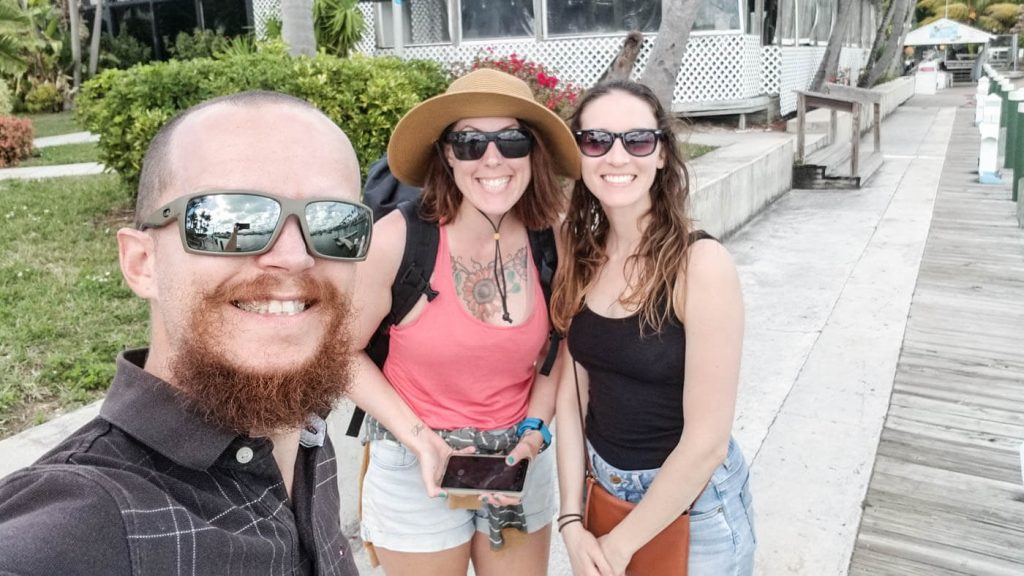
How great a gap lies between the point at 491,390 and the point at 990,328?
474 centimetres

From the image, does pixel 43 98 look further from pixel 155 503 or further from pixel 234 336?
pixel 155 503

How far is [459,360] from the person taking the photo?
2156 mm

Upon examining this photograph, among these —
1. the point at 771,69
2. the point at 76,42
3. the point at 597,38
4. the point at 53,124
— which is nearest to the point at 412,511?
the point at 597,38

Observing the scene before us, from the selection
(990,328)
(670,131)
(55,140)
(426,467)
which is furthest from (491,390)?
(55,140)

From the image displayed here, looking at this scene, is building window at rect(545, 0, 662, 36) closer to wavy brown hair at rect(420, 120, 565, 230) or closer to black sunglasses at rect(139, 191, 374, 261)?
wavy brown hair at rect(420, 120, 565, 230)

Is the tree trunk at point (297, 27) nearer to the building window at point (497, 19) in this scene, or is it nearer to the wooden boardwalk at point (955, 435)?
the wooden boardwalk at point (955, 435)

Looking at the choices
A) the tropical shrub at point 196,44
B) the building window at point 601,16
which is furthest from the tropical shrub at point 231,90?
the tropical shrub at point 196,44

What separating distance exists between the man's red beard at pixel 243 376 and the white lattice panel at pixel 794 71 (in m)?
17.3

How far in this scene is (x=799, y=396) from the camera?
178 inches

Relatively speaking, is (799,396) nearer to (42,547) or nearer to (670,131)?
(670,131)

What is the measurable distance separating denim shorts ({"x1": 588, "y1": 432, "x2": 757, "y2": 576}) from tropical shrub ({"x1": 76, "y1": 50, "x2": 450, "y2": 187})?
5.44 m

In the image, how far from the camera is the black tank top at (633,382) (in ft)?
6.40

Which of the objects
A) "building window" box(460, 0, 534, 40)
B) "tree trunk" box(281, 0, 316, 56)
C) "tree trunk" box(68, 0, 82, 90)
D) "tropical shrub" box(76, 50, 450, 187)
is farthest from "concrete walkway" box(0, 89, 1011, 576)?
"tree trunk" box(68, 0, 82, 90)

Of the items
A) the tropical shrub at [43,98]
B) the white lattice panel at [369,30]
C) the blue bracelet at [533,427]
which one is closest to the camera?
the blue bracelet at [533,427]
